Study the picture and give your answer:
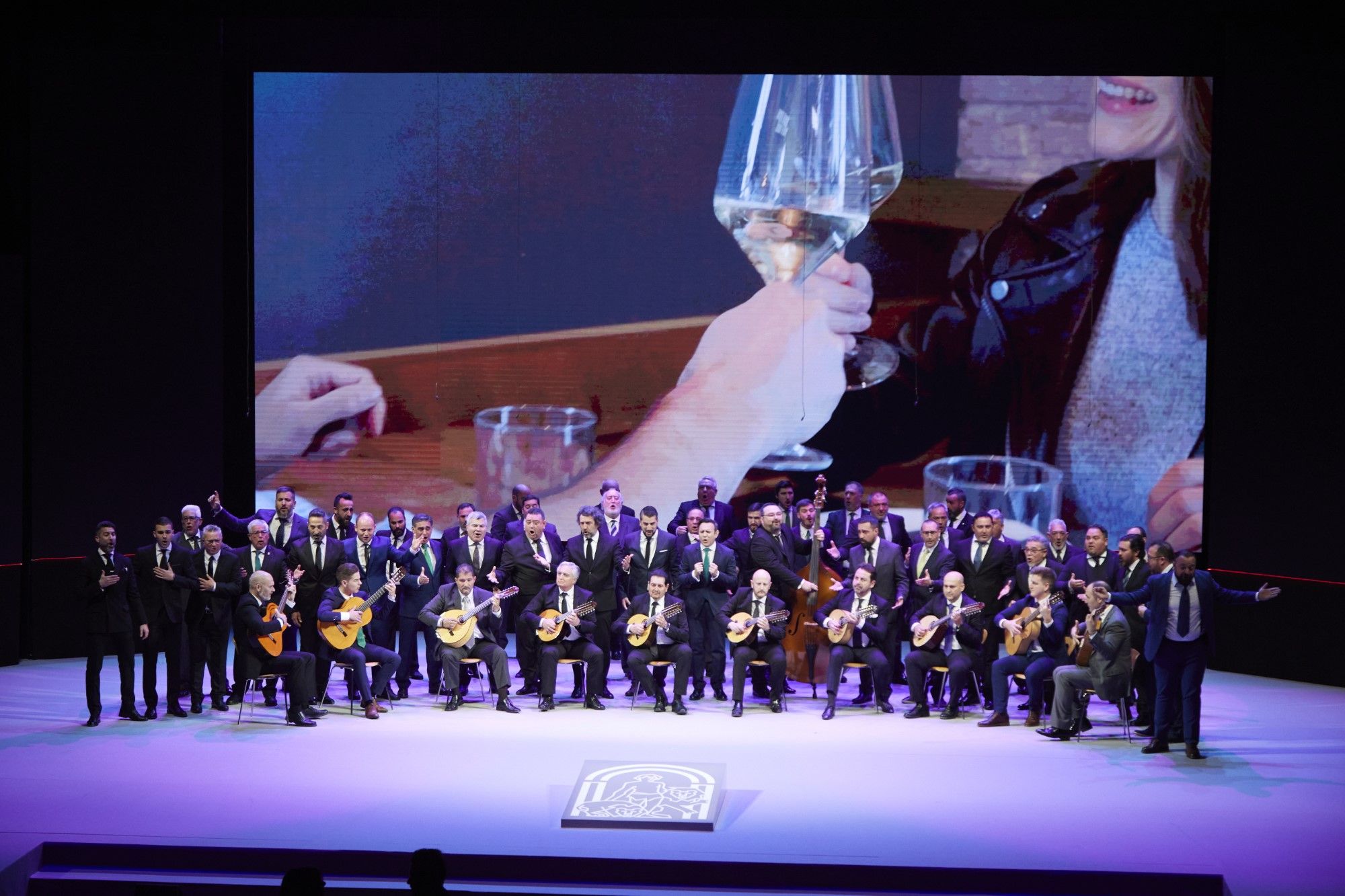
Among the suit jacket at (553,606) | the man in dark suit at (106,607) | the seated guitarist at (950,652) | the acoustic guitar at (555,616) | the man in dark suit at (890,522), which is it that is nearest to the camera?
the man in dark suit at (106,607)

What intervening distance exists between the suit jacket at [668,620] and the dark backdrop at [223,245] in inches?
163

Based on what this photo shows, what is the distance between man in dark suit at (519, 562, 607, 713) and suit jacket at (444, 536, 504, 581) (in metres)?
0.45

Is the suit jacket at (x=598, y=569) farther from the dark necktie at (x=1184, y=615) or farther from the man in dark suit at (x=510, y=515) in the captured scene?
the dark necktie at (x=1184, y=615)

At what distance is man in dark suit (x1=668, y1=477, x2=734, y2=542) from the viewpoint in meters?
10.4

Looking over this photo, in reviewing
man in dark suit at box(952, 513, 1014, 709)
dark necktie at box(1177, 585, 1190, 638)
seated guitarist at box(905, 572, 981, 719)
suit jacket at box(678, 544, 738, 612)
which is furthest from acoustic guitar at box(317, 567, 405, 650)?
dark necktie at box(1177, 585, 1190, 638)

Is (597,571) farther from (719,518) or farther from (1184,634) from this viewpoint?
(1184,634)

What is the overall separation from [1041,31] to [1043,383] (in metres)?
2.98

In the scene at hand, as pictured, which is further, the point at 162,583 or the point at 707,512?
the point at 707,512

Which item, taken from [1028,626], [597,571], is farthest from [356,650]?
[1028,626]

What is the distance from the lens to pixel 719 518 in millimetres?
10625

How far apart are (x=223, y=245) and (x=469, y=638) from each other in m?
4.51

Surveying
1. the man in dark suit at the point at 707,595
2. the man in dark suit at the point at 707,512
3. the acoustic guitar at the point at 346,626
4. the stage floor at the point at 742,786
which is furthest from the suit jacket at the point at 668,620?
the acoustic guitar at the point at 346,626

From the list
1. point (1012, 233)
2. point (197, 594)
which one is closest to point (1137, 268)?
point (1012, 233)

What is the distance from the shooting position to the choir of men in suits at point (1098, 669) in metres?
8.55
